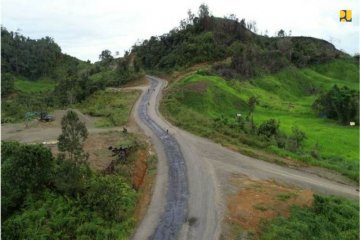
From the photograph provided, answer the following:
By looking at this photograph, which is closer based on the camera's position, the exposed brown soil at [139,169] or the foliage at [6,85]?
the exposed brown soil at [139,169]

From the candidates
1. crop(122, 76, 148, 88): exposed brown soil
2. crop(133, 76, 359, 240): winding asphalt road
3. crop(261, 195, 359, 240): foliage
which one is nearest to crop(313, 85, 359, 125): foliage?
crop(133, 76, 359, 240): winding asphalt road

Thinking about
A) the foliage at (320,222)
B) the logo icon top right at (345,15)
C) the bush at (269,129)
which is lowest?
the foliage at (320,222)

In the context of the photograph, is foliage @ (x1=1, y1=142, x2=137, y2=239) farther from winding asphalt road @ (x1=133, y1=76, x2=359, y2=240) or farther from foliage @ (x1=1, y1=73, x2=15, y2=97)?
foliage @ (x1=1, y1=73, x2=15, y2=97)

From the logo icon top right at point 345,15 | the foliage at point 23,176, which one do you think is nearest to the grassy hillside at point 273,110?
the logo icon top right at point 345,15

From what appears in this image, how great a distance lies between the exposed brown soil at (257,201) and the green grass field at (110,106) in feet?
82.1

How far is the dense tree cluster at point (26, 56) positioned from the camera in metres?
130

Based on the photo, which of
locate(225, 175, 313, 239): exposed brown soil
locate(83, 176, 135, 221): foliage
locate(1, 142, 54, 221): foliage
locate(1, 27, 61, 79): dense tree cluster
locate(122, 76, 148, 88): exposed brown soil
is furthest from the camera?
locate(1, 27, 61, 79): dense tree cluster

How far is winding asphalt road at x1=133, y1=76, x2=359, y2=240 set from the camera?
23.3 meters

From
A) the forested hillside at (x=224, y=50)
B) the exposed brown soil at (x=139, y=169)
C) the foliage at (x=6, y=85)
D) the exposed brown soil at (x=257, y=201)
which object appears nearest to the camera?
the exposed brown soil at (x=257, y=201)

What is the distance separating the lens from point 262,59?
3969 inches

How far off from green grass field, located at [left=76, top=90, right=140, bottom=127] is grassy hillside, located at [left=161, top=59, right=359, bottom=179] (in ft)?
20.4

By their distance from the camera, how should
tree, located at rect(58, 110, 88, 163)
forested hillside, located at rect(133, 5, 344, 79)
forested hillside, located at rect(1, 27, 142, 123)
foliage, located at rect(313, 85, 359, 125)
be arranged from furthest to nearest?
1. forested hillside, located at rect(1, 27, 142, 123)
2. forested hillside, located at rect(133, 5, 344, 79)
3. foliage, located at rect(313, 85, 359, 125)
4. tree, located at rect(58, 110, 88, 163)

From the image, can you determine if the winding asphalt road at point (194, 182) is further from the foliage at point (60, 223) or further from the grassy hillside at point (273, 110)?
the grassy hillside at point (273, 110)

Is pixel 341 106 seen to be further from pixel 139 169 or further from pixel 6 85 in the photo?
pixel 6 85
